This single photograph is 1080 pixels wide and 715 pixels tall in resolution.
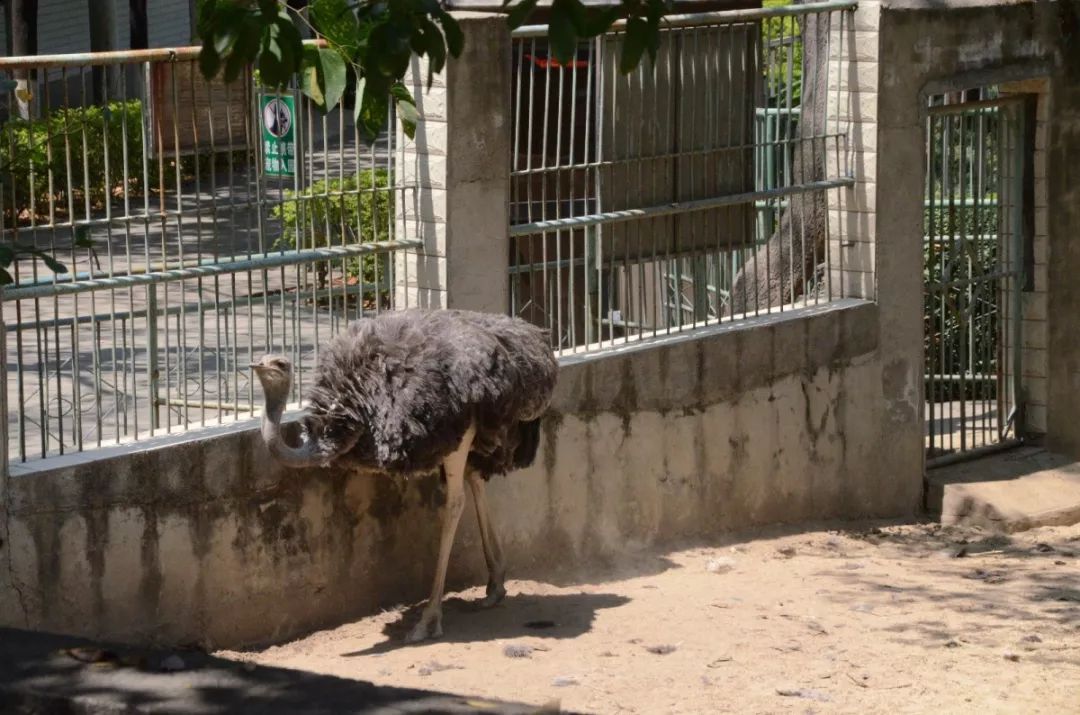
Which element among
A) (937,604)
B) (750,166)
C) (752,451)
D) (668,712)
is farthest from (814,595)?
(750,166)

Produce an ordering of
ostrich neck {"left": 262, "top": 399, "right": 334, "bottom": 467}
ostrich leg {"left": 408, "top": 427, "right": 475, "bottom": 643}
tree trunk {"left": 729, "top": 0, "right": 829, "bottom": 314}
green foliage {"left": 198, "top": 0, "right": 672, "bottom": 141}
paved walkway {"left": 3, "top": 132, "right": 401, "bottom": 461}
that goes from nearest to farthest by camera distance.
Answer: green foliage {"left": 198, "top": 0, "right": 672, "bottom": 141} → paved walkway {"left": 3, "top": 132, "right": 401, "bottom": 461} → ostrich neck {"left": 262, "top": 399, "right": 334, "bottom": 467} → ostrich leg {"left": 408, "top": 427, "right": 475, "bottom": 643} → tree trunk {"left": 729, "top": 0, "right": 829, "bottom": 314}

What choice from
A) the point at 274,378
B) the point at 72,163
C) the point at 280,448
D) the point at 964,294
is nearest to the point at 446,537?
the point at 280,448

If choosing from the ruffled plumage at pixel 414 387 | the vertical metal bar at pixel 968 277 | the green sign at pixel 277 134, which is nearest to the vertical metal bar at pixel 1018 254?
the vertical metal bar at pixel 968 277

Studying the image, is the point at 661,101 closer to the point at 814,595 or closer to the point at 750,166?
the point at 750,166

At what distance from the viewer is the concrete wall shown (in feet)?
33.0

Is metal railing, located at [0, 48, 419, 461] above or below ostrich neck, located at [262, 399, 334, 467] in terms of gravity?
above

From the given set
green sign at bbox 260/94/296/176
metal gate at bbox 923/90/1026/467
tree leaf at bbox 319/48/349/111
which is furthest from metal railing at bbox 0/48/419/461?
metal gate at bbox 923/90/1026/467

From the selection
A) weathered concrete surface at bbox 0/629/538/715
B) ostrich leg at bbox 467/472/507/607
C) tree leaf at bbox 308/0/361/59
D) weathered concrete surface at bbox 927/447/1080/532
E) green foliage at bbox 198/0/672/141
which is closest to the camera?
green foliage at bbox 198/0/672/141

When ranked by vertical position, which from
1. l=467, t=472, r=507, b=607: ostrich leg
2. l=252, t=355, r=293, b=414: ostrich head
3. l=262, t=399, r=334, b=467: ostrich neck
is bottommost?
l=467, t=472, r=507, b=607: ostrich leg

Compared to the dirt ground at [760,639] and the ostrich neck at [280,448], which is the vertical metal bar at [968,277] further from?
the ostrich neck at [280,448]

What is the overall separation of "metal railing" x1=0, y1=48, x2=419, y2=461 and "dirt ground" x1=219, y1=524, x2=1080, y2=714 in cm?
124

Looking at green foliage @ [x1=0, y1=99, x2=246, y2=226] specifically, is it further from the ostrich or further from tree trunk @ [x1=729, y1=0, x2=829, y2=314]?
tree trunk @ [x1=729, y1=0, x2=829, y2=314]

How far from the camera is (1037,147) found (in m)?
11.0

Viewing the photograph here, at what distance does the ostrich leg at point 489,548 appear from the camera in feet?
26.5
